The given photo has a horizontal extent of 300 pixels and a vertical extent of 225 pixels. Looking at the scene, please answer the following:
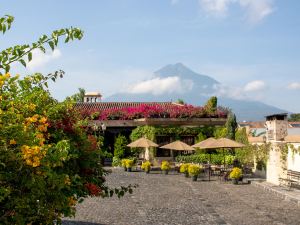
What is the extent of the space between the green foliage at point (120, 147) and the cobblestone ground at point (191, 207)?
560 inches

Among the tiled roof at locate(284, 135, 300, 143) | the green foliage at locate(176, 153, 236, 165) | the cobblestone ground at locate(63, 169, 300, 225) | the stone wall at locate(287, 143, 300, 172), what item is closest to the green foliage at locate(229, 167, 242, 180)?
the cobblestone ground at locate(63, 169, 300, 225)

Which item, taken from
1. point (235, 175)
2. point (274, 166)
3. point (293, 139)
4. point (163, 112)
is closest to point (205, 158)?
point (163, 112)

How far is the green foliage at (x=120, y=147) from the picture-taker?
113 ft

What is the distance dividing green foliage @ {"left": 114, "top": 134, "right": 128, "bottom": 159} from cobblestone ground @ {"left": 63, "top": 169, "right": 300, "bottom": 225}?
560 inches

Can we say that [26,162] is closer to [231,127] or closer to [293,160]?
[293,160]

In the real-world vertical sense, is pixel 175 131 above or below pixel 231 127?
below

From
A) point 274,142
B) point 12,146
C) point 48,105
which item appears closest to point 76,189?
point 48,105

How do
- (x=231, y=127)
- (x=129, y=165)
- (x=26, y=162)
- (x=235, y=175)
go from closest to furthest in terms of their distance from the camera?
1. (x=26, y=162)
2. (x=235, y=175)
3. (x=129, y=165)
4. (x=231, y=127)

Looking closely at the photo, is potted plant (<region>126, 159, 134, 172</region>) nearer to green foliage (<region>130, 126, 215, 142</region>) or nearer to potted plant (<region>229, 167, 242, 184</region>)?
green foliage (<region>130, 126, 215, 142</region>)

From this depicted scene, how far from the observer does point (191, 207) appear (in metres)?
14.6

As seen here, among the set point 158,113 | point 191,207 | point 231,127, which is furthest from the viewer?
point 158,113

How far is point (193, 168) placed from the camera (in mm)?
23359

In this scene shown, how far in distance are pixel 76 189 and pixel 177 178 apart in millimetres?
19005

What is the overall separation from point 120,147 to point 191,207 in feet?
67.6
